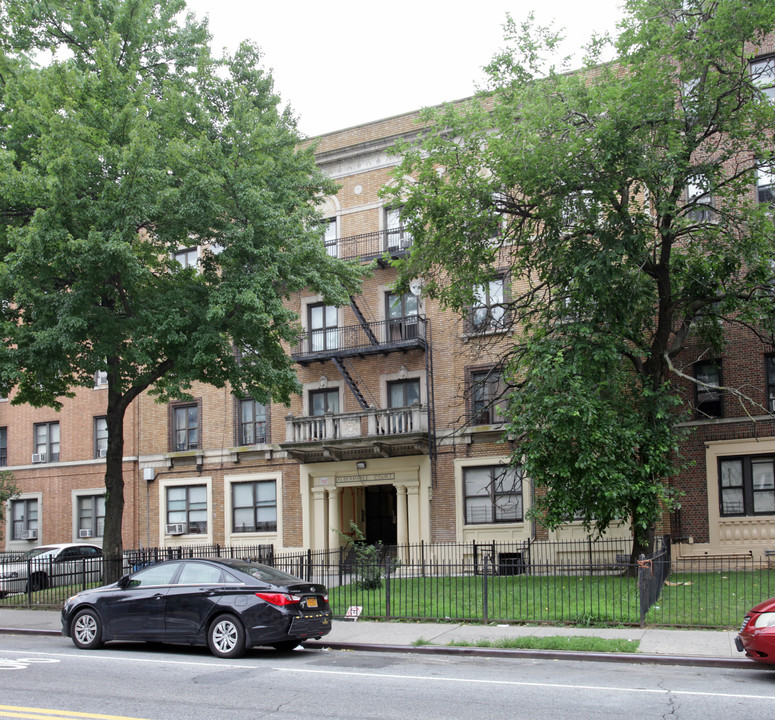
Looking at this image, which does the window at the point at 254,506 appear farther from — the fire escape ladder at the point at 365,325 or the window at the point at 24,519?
the window at the point at 24,519

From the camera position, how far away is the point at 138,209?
1766 centimetres

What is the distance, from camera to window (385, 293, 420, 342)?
27859 mm

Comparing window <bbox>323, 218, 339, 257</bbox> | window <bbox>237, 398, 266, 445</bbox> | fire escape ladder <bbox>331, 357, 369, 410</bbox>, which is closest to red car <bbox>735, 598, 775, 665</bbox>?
fire escape ladder <bbox>331, 357, 369, 410</bbox>

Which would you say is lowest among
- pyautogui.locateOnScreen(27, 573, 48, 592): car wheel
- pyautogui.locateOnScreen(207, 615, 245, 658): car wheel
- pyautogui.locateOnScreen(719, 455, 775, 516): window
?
pyautogui.locateOnScreen(27, 573, 48, 592): car wheel

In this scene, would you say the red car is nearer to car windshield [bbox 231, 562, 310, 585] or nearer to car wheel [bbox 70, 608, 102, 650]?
car windshield [bbox 231, 562, 310, 585]

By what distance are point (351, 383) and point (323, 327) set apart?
258cm

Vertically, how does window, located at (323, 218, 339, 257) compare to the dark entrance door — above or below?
above

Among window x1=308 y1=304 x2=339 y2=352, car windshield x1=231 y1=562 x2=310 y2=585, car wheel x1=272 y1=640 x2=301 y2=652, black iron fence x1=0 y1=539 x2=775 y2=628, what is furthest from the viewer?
window x1=308 y1=304 x2=339 y2=352

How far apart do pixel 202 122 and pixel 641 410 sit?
12.3m

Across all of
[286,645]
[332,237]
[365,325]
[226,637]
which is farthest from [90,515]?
[226,637]

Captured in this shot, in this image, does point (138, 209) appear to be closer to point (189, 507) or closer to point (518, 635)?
point (518, 635)

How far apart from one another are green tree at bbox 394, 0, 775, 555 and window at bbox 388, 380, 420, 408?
7.49 meters

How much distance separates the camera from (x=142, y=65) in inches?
843

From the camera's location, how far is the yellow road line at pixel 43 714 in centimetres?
825
